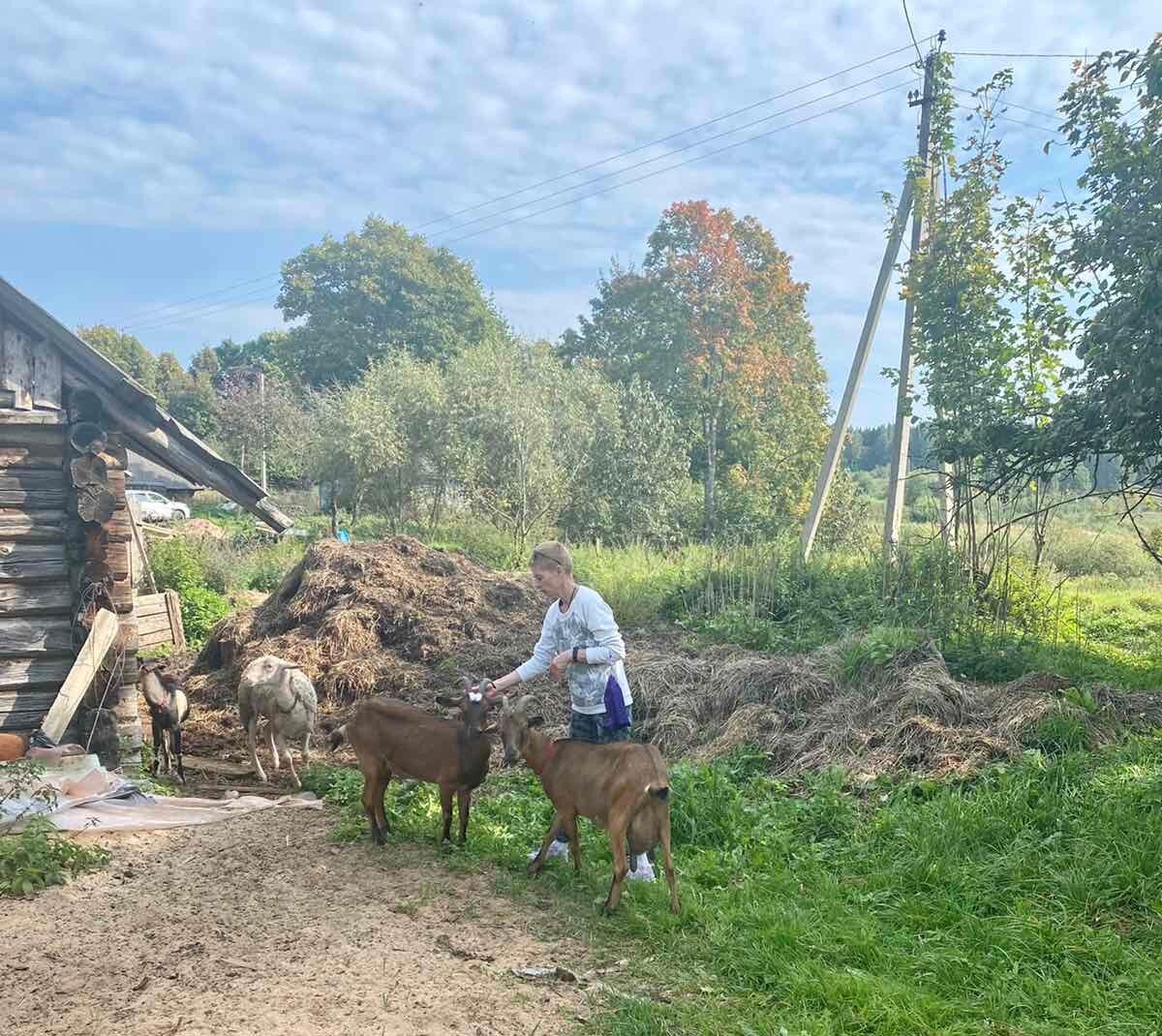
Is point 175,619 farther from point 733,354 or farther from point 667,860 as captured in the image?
point 733,354

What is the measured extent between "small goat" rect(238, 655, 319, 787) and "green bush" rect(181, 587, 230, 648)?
22.1 ft

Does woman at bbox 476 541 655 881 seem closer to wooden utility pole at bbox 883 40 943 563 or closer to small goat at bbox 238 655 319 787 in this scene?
small goat at bbox 238 655 319 787

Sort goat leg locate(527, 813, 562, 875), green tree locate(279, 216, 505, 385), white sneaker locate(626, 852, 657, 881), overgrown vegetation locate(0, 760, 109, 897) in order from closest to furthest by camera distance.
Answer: overgrown vegetation locate(0, 760, 109, 897)
goat leg locate(527, 813, 562, 875)
white sneaker locate(626, 852, 657, 881)
green tree locate(279, 216, 505, 385)

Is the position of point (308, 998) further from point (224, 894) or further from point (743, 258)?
point (743, 258)

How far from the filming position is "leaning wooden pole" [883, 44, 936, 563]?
1184 cm

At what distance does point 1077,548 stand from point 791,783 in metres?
15.2

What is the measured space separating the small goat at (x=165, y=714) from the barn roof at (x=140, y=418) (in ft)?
5.33

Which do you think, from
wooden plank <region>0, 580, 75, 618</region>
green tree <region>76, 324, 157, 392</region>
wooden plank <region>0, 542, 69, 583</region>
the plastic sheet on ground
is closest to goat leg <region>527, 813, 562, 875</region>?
the plastic sheet on ground

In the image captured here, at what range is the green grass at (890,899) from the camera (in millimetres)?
3809

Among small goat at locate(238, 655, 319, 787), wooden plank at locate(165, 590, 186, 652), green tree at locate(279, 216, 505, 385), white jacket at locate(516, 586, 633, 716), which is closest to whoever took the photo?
white jacket at locate(516, 586, 633, 716)

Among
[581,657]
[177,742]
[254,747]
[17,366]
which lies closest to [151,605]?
[177,742]

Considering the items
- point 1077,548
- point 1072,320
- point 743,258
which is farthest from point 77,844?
point 743,258

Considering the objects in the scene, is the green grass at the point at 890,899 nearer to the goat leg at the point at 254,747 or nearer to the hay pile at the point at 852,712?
the hay pile at the point at 852,712

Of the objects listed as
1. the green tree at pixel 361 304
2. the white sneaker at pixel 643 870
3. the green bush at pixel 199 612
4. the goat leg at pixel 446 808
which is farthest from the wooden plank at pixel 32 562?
the green tree at pixel 361 304
